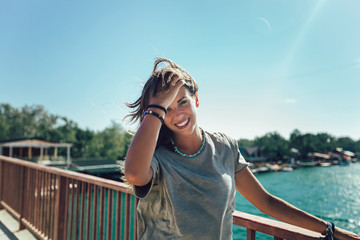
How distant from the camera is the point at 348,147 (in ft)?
231

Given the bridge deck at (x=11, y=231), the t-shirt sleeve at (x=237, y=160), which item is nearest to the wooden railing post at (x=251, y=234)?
the t-shirt sleeve at (x=237, y=160)

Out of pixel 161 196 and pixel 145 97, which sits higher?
pixel 145 97

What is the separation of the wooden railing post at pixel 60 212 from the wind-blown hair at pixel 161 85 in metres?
1.88

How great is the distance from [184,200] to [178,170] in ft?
0.35

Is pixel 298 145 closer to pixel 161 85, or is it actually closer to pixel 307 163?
pixel 307 163

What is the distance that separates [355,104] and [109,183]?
8365cm

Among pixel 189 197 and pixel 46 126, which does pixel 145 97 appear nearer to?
pixel 189 197

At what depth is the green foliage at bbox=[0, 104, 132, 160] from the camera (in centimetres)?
3625

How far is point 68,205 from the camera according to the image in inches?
97.6

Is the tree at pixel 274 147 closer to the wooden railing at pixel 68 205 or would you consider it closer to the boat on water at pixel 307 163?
the boat on water at pixel 307 163

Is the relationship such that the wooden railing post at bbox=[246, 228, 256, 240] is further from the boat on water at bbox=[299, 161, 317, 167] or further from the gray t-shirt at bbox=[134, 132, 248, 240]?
the boat on water at bbox=[299, 161, 317, 167]

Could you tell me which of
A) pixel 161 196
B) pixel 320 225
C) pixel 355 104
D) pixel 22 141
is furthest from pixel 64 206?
pixel 355 104

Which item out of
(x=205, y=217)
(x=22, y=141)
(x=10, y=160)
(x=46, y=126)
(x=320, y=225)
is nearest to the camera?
(x=205, y=217)

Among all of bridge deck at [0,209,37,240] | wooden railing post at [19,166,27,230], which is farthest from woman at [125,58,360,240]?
wooden railing post at [19,166,27,230]
